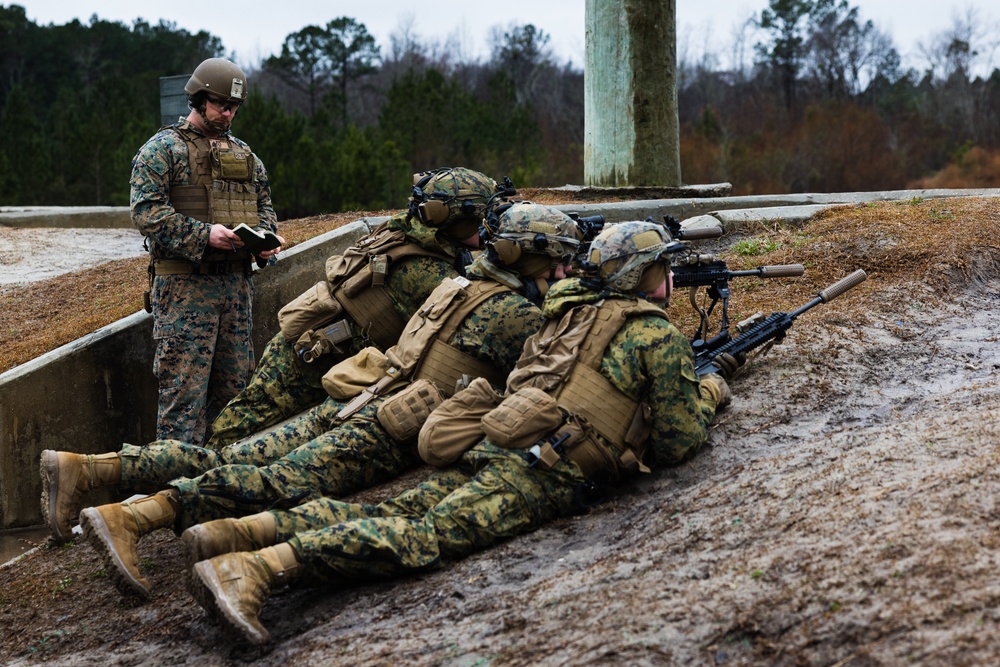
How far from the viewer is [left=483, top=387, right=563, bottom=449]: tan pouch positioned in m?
4.81

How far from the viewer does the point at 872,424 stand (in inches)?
210

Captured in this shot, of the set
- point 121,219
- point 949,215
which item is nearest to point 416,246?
point 949,215

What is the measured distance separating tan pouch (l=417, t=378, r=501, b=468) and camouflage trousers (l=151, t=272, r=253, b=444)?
2046 millimetres

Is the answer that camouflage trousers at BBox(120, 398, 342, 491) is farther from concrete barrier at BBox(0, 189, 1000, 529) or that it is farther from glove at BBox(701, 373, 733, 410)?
concrete barrier at BBox(0, 189, 1000, 529)

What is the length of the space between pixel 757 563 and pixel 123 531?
265 cm

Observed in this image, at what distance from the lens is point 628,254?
505cm

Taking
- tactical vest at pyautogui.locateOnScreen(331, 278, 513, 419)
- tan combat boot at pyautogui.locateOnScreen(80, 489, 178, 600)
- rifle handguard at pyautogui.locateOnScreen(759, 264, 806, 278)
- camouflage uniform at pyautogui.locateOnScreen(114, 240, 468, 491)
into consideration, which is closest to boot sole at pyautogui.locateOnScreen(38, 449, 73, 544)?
tan combat boot at pyautogui.locateOnScreen(80, 489, 178, 600)

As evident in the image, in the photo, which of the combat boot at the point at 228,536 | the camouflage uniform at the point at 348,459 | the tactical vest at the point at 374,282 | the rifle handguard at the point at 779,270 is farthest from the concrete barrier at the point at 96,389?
the combat boot at the point at 228,536

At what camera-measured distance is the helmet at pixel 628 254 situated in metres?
5.04

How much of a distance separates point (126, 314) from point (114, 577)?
3.65 meters

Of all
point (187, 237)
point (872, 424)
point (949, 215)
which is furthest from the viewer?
point (949, 215)

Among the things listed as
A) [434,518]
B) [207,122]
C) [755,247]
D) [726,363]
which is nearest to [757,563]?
[434,518]

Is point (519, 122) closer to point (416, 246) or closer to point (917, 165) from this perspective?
point (917, 165)

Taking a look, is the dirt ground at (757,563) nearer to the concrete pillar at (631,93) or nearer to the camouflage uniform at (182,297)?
the camouflage uniform at (182,297)
